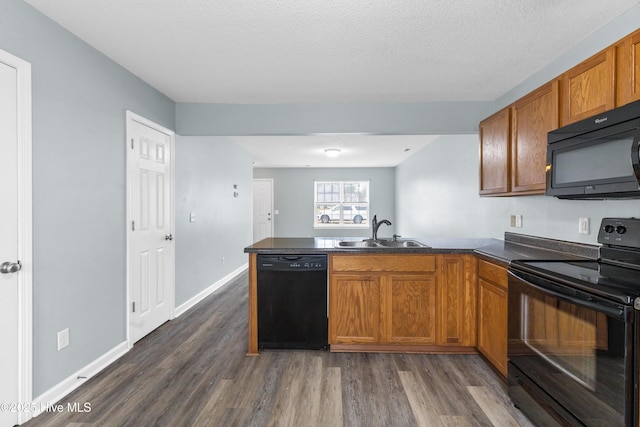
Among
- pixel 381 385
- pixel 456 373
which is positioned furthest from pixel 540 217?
pixel 381 385

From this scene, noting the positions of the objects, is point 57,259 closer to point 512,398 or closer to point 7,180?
point 7,180

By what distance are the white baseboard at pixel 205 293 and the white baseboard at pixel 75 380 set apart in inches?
36.7

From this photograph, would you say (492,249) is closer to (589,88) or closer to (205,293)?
(589,88)

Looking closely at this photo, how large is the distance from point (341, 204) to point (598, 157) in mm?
7317

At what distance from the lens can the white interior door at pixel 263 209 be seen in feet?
28.8

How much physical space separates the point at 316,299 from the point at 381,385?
0.82 m

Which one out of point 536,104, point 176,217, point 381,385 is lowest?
point 381,385

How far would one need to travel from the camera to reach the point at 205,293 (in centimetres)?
430

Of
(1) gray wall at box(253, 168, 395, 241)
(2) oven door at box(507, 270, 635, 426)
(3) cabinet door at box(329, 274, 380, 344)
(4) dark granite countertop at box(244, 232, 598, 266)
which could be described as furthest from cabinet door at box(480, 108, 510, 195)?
(1) gray wall at box(253, 168, 395, 241)

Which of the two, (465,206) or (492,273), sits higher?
(465,206)

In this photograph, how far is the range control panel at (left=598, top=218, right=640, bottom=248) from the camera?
1.77 m

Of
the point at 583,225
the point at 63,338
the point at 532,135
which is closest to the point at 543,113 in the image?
the point at 532,135

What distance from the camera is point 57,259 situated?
2018mm

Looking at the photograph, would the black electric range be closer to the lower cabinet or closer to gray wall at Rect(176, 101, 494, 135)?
the lower cabinet
